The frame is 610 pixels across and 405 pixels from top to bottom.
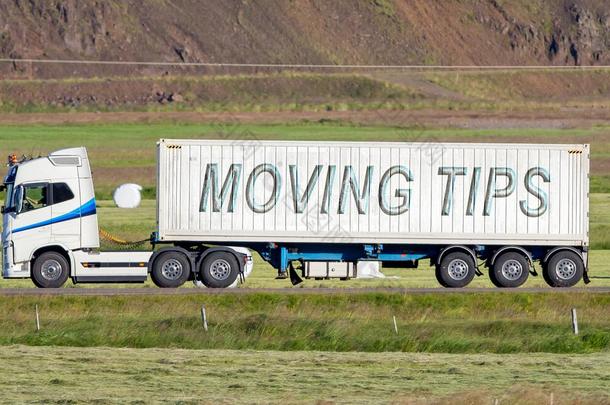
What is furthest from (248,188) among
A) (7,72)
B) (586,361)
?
(7,72)

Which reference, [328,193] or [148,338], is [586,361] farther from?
[328,193]

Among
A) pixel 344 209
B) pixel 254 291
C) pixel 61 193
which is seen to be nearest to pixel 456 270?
pixel 344 209

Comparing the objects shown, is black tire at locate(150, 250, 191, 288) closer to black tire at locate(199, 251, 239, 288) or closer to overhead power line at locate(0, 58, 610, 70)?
black tire at locate(199, 251, 239, 288)

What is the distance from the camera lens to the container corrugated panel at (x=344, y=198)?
1489 inches

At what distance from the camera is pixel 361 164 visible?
124 feet

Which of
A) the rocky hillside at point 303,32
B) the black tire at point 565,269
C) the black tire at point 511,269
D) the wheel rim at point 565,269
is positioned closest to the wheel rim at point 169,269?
the black tire at point 511,269

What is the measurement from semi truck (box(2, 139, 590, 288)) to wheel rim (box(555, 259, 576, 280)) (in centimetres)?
2

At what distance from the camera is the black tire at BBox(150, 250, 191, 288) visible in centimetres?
3759

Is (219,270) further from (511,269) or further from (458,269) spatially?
(511,269)

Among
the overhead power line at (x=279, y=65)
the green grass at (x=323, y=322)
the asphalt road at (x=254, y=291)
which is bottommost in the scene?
the green grass at (x=323, y=322)

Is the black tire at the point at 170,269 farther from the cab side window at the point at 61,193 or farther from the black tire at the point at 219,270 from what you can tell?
the cab side window at the point at 61,193

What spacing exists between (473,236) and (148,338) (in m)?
9.79

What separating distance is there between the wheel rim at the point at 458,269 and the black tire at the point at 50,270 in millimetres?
8844

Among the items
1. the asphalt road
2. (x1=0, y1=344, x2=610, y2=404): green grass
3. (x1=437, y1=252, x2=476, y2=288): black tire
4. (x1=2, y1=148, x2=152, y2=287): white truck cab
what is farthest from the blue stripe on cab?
(x1=437, y1=252, x2=476, y2=288): black tire
